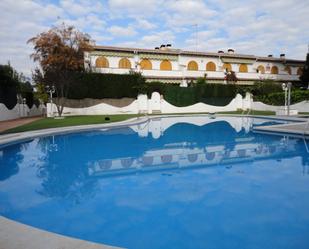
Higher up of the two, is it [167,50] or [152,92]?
[167,50]

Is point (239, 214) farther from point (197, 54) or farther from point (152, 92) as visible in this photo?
point (197, 54)

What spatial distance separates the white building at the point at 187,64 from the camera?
3572 centimetres

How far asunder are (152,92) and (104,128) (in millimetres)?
14957

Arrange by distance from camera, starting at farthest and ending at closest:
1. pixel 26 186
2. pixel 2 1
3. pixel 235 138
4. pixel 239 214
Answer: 1. pixel 2 1
2. pixel 235 138
3. pixel 26 186
4. pixel 239 214

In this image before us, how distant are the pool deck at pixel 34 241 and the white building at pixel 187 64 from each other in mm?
29489

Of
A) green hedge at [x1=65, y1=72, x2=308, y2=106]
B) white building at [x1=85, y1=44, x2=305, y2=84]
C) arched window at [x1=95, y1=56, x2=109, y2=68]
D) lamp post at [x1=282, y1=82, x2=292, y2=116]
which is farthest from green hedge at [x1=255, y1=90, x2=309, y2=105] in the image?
arched window at [x1=95, y1=56, x2=109, y2=68]

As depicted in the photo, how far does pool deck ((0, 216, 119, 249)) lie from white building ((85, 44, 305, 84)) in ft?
96.7

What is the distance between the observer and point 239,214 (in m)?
5.35

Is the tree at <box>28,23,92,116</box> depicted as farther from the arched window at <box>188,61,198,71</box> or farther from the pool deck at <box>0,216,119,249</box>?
the pool deck at <box>0,216,119,249</box>

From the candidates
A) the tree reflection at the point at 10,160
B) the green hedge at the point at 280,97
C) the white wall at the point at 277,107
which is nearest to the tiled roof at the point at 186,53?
the green hedge at the point at 280,97

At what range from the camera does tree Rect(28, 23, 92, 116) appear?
24.8 meters

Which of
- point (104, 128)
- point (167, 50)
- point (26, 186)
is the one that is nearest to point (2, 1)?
point (104, 128)

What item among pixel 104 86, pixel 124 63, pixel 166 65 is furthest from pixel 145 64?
pixel 104 86

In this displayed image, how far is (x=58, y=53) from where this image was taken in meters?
25.0
